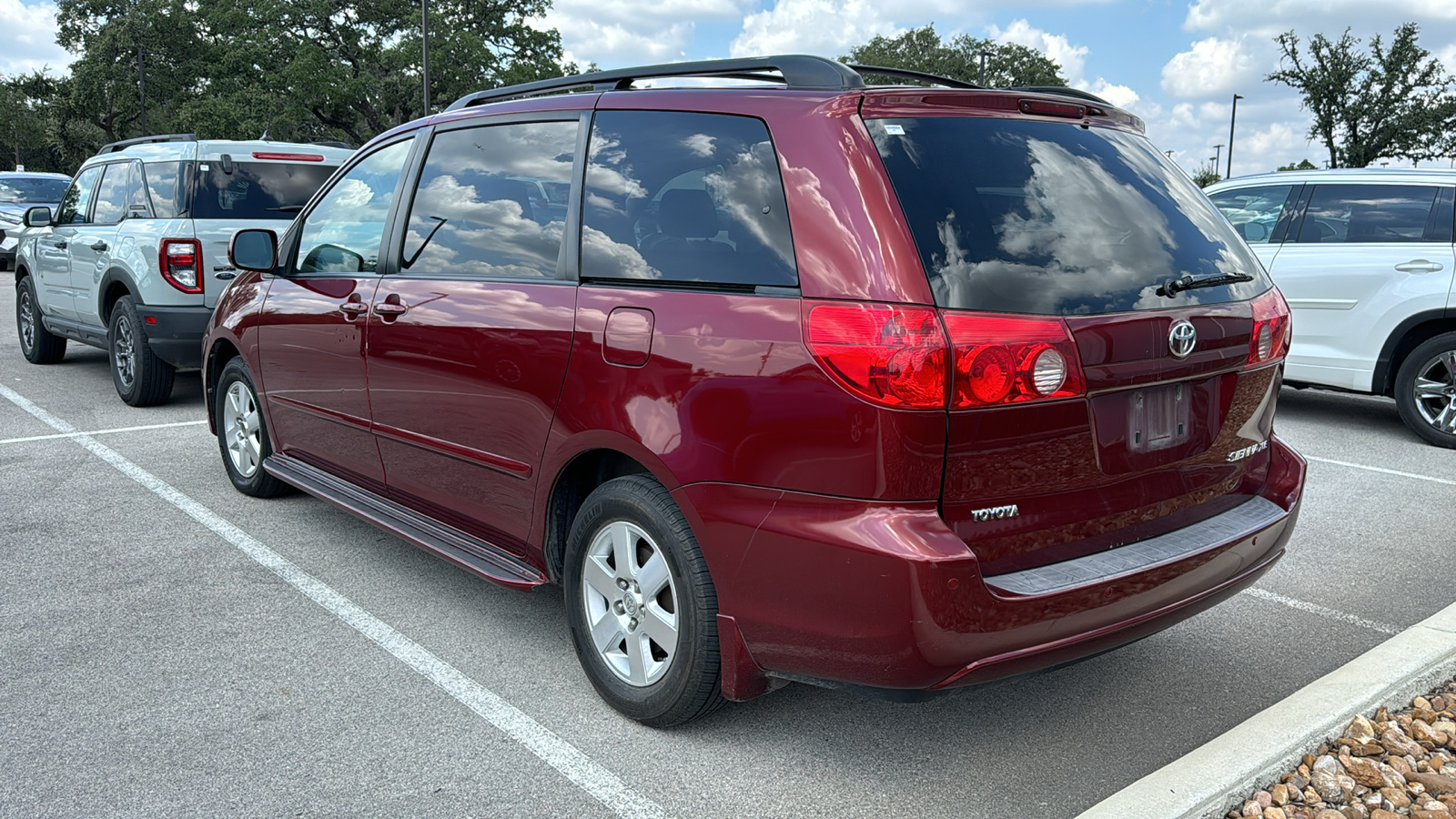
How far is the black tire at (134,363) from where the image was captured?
7.93 metres

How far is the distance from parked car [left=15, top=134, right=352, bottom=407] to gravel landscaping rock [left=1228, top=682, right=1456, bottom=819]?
716 centimetres

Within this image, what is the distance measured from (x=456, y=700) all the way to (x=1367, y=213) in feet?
23.7

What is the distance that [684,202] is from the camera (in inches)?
123

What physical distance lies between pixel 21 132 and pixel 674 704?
78.6 meters

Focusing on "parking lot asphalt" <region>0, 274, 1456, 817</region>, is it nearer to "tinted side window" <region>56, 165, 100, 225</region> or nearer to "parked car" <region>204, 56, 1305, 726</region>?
"parked car" <region>204, 56, 1305, 726</region>

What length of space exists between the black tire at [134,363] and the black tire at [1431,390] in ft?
28.1

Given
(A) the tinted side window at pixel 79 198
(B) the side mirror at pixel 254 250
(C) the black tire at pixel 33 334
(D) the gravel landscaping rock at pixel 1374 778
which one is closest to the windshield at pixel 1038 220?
(D) the gravel landscaping rock at pixel 1374 778

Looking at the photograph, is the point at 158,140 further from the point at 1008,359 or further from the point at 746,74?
the point at 1008,359

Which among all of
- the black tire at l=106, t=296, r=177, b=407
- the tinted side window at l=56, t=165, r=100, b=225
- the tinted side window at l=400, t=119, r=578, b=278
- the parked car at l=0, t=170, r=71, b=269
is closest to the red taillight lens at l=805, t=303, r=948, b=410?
the tinted side window at l=400, t=119, r=578, b=278

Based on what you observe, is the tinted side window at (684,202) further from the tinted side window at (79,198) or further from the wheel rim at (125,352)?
the tinted side window at (79,198)

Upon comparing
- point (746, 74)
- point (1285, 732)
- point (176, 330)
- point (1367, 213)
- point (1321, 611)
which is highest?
point (746, 74)

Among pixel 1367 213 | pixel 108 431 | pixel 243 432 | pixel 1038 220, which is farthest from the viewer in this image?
pixel 1367 213

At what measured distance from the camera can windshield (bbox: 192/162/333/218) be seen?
310 inches

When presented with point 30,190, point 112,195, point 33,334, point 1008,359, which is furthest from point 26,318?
point 30,190
